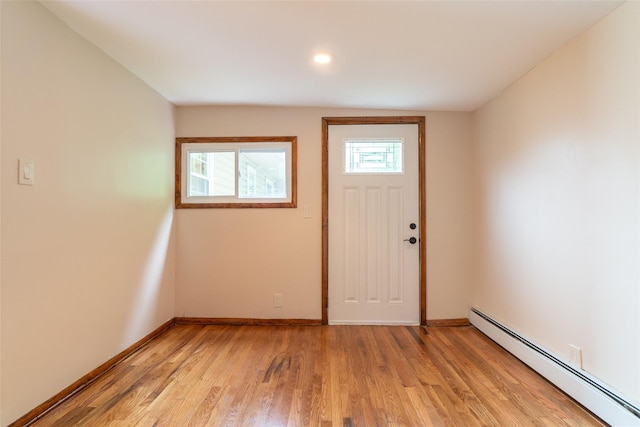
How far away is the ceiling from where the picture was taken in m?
1.75

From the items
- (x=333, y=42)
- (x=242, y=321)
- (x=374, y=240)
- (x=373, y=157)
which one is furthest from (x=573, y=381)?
(x=242, y=321)

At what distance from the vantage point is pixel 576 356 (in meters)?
1.99

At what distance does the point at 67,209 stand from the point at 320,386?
6.26ft

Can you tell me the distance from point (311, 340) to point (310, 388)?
0.84m

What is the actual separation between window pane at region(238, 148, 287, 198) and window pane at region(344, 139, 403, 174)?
0.68 m

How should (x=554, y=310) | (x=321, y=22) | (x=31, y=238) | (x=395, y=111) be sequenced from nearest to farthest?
(x=31, y=238), (x=321, y=22), (x=554, y=310), (x=395, y=111)

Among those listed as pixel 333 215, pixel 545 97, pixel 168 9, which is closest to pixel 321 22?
pixel 168 9

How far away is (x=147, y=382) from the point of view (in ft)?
7.11

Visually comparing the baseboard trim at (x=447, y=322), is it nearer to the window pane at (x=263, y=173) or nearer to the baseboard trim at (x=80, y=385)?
the window pane at (x=263, y=173)

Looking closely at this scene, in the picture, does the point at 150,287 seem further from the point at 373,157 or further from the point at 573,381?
the point at 573,381

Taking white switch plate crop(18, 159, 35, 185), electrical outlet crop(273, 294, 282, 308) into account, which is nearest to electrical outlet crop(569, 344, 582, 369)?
electrical outlet crop(273, 294, 282, 308)

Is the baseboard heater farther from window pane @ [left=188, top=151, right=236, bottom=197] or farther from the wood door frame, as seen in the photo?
window pane @ [left=188, top=151, right=236, bottom=197]

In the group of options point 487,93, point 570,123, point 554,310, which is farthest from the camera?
point 487,93

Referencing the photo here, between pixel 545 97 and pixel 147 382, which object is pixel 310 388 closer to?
pixel 147 382
